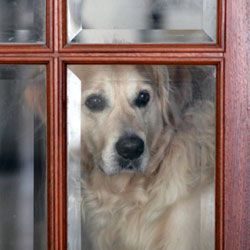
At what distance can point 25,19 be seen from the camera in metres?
1.11

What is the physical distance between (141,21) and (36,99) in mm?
230

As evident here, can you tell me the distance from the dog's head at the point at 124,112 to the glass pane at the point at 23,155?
81 mm

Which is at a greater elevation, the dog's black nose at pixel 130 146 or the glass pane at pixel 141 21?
the glass pane at pixel 141 21

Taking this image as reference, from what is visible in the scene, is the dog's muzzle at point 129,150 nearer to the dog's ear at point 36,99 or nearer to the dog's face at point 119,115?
the dog's face at point 119,115

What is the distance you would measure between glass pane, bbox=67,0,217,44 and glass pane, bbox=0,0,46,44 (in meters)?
0.05

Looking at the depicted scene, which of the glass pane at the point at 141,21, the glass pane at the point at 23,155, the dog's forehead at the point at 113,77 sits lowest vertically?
the glass pane at the point at 23,155

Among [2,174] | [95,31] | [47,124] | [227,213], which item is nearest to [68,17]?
[95,31]

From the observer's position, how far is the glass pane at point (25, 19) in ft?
3.65

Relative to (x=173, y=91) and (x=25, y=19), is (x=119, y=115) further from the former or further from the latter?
(x=25, y=19)

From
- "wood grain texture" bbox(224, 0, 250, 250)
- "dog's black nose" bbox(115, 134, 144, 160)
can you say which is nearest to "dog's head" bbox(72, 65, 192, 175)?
"dog's black nose" bbox(115, 134, 144, 160)

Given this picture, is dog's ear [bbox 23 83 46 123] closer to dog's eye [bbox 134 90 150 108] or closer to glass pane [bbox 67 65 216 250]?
glass pane [bbox 67 65 216 250]

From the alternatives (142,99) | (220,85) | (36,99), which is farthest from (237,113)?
(36,99)

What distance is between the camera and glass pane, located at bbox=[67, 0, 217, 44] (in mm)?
1095

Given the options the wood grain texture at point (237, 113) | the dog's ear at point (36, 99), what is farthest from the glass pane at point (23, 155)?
the wood grain texture at point (237, 113)
